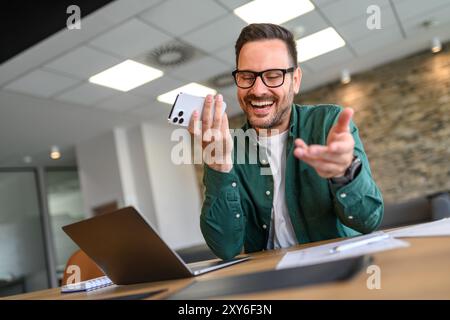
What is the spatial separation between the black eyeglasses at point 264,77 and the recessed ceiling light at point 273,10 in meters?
2.71

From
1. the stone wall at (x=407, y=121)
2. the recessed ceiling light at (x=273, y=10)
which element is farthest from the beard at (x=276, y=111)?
the stone wall at (x=407, y=121)

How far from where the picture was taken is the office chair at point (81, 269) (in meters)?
1.66

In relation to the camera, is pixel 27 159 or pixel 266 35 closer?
pixel 266 35

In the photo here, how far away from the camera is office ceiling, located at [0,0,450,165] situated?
3.70 m

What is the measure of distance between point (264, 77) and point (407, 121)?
579cm

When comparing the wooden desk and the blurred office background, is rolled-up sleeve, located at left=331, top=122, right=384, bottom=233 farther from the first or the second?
the blurred office background

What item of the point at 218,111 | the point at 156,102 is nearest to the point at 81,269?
the point at 218,111

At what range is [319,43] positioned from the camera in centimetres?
503

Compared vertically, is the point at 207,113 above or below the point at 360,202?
above

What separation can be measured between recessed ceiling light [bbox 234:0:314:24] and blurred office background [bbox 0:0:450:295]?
22 mm

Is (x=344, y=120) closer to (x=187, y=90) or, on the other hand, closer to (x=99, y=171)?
(x=187, y=90)

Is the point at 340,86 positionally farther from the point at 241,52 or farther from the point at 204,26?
the point at 241,52

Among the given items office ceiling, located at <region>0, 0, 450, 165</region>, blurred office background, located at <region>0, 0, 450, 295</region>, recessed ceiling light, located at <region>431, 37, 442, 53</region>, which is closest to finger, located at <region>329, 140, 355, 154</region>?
blurred office background, located at <region>0, 0, 450, 295</region>
